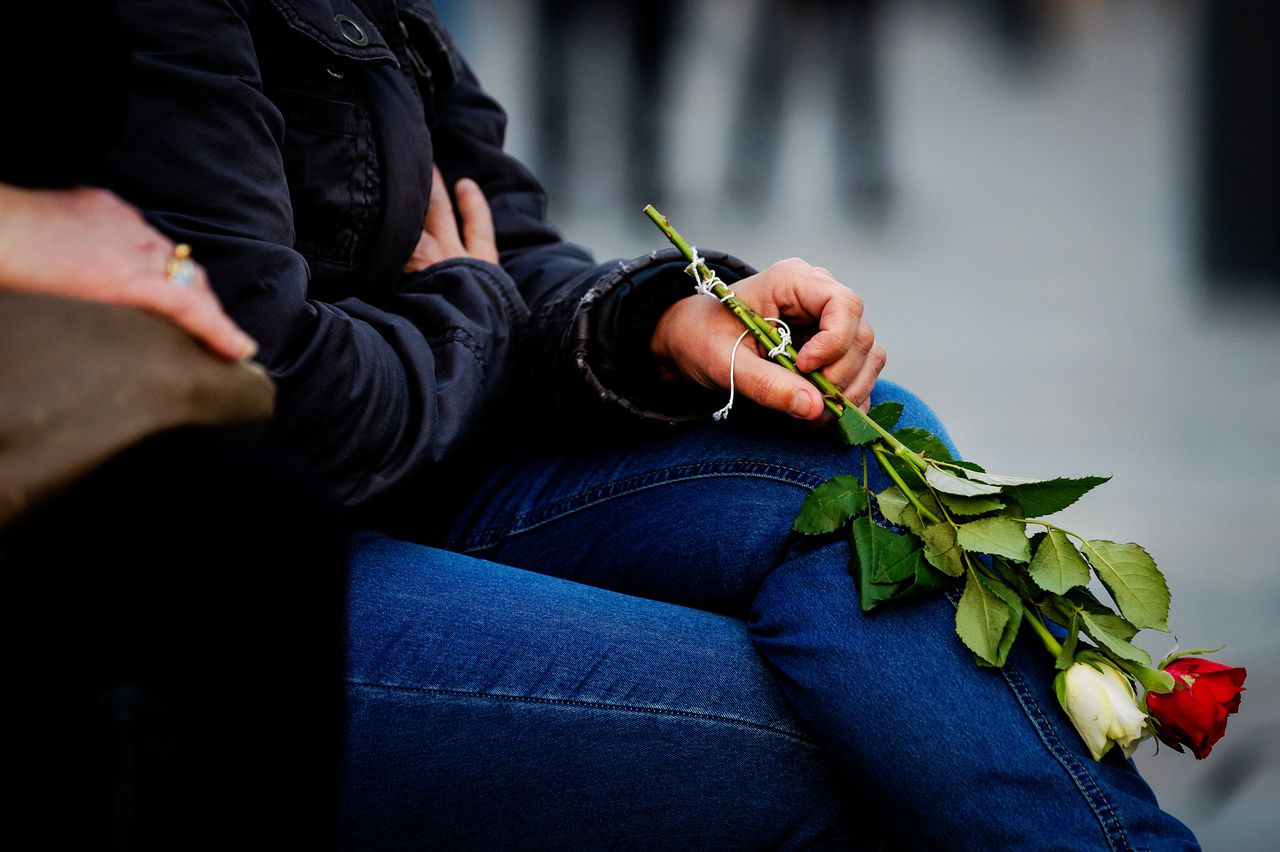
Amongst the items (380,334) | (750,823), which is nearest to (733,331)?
(380,334)

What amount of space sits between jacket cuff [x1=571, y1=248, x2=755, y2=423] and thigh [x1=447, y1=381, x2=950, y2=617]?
0.03 meters

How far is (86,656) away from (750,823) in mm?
537

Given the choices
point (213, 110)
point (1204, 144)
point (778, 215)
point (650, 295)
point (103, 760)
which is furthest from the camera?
point (1204, 144)

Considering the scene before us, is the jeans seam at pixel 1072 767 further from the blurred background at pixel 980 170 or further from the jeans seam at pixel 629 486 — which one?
the blurred background at pixel 980 170

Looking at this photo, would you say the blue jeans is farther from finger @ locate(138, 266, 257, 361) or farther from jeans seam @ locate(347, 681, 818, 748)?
finger @ locate(138, 266, 257, 361)

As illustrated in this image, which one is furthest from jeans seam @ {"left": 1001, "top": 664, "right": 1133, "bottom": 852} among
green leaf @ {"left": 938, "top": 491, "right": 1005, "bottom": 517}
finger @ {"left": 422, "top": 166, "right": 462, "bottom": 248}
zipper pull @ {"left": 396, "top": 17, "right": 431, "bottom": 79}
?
zipper pull @ {"left": 396, "top": 17, "right": 431, "bottom": 79}

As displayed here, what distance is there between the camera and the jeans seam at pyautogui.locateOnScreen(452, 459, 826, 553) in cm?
92

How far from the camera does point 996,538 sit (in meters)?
0.79

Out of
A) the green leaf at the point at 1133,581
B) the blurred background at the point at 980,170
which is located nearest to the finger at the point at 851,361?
the green leaf at the point at 1133,581

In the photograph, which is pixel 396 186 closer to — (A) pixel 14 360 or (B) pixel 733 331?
(B) pixel 733 331

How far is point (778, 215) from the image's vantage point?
11.7 ft

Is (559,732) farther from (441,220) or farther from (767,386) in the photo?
(441,220)

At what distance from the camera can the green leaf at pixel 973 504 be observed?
809mm

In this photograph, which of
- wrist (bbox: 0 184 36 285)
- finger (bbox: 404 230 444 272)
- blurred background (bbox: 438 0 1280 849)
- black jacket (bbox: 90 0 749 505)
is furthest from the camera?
blurred background (bbox: 438 0 1280 849)
